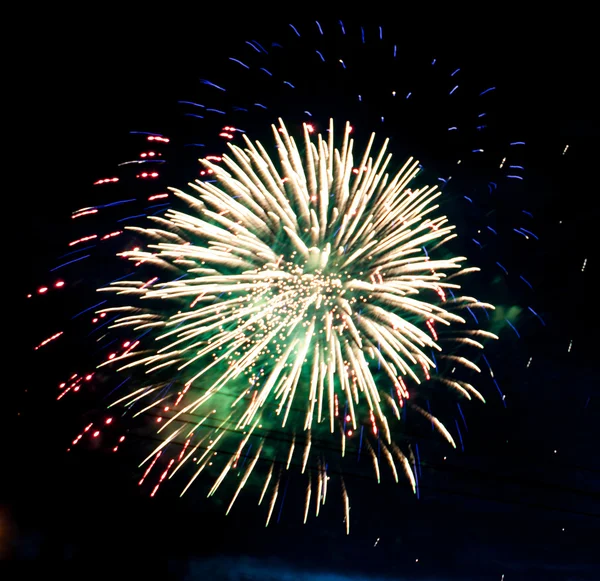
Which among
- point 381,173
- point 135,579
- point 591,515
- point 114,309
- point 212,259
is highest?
point 381,173

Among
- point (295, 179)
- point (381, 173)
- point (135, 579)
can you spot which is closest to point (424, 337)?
point (381, 173)

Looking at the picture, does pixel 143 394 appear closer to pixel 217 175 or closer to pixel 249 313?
pixel 249 313

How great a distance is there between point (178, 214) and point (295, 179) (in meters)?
2.59

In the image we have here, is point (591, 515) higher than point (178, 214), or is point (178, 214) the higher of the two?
point (178, 214)

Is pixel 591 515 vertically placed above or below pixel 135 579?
above

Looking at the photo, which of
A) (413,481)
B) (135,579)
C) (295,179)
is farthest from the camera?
(135,579)

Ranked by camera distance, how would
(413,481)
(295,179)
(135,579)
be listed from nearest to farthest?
1. (413,481)
2. (295,179)
3. (135,579)

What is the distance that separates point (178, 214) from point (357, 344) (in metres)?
4.64

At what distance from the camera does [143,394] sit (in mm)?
9336

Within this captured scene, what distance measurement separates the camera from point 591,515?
10531mm

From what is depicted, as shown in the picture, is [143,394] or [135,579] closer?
[143,394]

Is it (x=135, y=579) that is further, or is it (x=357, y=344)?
(x=135, y=579)

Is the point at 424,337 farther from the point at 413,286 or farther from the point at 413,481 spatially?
the point at 413,481

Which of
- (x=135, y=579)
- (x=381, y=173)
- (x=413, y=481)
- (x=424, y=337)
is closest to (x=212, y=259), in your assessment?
(x=381, y=173)
